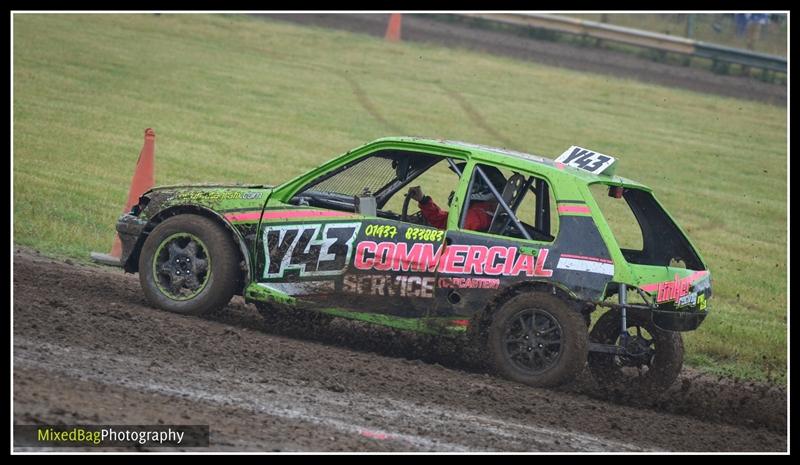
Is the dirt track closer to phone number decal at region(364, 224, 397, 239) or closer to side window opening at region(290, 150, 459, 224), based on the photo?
phone number decal at region(364, 224, 397, 239)

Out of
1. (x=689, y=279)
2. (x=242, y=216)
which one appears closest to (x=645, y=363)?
(x=689, y=279)

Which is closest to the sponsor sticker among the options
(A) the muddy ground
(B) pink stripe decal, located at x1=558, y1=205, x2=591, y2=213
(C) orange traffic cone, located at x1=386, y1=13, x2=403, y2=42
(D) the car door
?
(D) the car door

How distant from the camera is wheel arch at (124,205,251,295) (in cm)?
834

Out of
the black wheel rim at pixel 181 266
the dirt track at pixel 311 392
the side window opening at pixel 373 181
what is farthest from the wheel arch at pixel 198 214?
the side window opening at pixel 373 181

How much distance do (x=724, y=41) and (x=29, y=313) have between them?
27.6 m

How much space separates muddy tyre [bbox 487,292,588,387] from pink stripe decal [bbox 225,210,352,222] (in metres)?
1.38

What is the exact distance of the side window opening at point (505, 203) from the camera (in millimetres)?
8148

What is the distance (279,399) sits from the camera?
22.0ft

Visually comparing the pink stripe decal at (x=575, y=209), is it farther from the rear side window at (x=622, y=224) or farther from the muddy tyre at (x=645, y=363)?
the rear side window at (x=622, y=224)

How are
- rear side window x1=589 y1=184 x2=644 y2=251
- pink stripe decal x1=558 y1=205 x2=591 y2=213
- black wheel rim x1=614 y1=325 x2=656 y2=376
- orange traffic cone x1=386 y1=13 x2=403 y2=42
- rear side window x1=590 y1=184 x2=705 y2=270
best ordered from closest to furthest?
pink stripe decal x1=558 y1=205 x2=591 y2=213 → black wheel rim x1=614 y1=325 x2=656 y2=376 → rear side window x1=590 y1=184 x2=705 y2=270 → rear side window x1=589 y1=184 x2=644 y2=251 → orange traffic cone x1=386 y1=13 x2=403 y2=42

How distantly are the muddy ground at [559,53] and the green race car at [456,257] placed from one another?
20564mm

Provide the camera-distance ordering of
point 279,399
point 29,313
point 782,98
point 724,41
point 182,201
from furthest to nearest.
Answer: point 724,41
point 782,98
point 182,201
point 29,313
point 279,399
